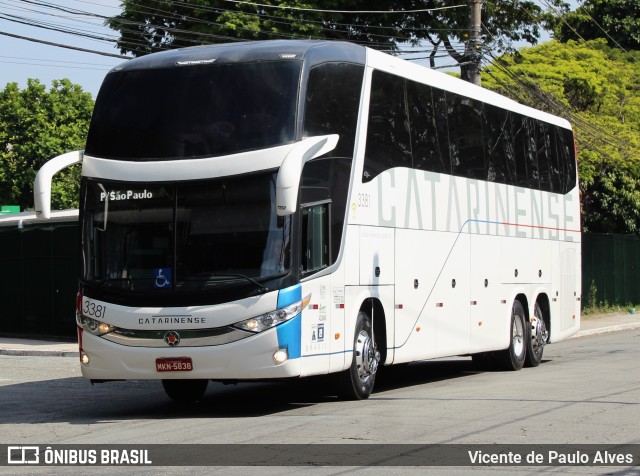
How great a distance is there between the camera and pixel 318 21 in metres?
33.4

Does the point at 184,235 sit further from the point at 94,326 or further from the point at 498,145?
the point at 498,145

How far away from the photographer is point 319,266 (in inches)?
523

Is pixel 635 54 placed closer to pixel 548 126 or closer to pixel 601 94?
pixel 601 94

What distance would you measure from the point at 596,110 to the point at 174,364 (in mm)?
34055

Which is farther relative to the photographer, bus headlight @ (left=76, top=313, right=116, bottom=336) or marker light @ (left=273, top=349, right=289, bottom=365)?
bus headlight @ (left=76, top=313, right=116, bottom=336)

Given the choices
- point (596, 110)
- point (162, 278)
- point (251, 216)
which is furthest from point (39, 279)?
point (596, 110)

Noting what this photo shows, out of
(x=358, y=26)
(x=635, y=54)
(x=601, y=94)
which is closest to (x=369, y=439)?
(x=358, y=26)

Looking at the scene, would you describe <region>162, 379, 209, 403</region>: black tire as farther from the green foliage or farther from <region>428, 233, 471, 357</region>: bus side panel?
the green foliage

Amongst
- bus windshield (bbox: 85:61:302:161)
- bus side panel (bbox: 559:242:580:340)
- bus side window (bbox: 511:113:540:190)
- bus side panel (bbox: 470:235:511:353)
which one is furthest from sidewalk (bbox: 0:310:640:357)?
bus windshield (bbox: 85:61:302:161)

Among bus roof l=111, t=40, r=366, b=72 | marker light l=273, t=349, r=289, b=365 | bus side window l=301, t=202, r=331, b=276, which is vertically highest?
bus roof l=111, t=40, r=366, b=72

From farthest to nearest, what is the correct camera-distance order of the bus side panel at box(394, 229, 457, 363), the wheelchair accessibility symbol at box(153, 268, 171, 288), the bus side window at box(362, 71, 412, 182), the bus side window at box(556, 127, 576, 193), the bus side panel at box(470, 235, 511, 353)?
1. the bus side window at box(556, 127, 576, 193)
2. the bus side panel at box(470, 235, 511, 353)
3. the bus side panel at box(394, 229, 457, 363)
4. the bus side window at box(362, 71, 412, 182)
5. the wheelchair accessibility symbol at box(153, 268, 171, 288)

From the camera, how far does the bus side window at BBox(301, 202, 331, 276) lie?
42.7 ft

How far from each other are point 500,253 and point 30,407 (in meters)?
8.10

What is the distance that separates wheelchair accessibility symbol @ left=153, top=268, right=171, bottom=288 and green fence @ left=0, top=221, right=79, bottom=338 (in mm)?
14606
